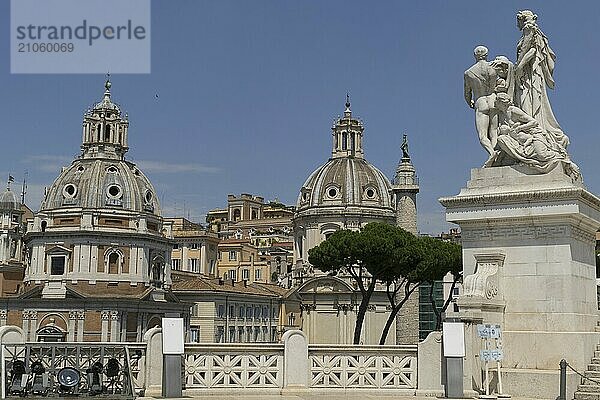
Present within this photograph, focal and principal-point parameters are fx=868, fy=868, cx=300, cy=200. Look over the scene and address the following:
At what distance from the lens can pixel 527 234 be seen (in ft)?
55.4

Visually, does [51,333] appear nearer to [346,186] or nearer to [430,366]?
[346,186]

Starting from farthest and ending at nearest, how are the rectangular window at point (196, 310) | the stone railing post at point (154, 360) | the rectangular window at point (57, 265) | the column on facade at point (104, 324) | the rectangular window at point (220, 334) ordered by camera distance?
the rectangular window at point (220, 334), the rectangular window at point (196, 310), the rectangular window at point (57, 265), the column on facade at point (104, 324), the stone railing post at point (154, 360)

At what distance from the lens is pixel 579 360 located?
52.5ft

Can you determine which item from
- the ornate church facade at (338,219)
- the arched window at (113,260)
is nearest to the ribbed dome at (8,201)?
the arched window at (113,260)

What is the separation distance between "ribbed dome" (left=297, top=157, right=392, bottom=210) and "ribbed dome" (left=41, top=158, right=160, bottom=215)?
2359 centimetres

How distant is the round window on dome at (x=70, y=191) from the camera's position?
101m

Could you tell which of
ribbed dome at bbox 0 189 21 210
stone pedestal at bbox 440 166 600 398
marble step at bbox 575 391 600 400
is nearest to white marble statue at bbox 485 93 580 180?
stone pedestal at bbox 440 166 600 398

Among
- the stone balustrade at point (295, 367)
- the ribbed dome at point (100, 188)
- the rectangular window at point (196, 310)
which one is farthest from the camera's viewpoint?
the rectangular window at point (196, 310)

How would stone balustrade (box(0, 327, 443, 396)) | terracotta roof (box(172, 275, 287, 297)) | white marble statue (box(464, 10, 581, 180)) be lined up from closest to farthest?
stone balustrade (box(0, 327, 443, 396)) → white marble statue (box(464, 10, 581, 180)) → terracotta roof (box(172, 275, 287, 297))

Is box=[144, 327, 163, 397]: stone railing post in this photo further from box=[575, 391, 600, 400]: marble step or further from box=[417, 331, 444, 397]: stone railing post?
box=[575, 391, 600, 400]: marble step

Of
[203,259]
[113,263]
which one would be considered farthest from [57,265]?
[203,259]

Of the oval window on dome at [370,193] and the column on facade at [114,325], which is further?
the oval window on dome at [370,193]

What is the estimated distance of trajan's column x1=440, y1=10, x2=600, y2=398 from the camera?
53.1 ft

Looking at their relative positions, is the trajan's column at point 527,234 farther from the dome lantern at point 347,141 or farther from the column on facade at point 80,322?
the dome lantern at point 347,141
